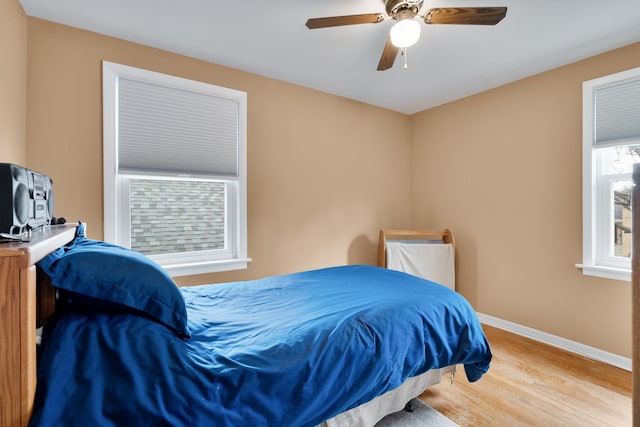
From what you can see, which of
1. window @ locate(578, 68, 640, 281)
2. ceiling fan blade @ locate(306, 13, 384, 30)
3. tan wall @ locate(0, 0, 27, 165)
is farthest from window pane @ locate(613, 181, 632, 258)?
tan wall @ locate(0, 0, 27, 165)

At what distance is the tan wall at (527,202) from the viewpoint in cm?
251

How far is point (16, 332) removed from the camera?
0.73 metres

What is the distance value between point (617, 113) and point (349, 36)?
216cm

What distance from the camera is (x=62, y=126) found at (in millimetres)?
2059

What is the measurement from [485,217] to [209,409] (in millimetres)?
3135

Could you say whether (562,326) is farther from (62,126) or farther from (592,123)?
(62,126)

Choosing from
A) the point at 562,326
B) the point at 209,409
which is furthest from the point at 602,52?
the point at 209,409

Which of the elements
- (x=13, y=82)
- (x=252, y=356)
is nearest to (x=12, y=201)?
(x=252, y=356)

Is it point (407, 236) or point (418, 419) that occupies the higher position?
point (407, 236)

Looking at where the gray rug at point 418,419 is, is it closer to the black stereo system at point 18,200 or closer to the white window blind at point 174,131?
the black stereo system at point 18,200

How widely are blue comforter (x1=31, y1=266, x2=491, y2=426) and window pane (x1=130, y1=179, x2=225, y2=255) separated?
0.83 metres

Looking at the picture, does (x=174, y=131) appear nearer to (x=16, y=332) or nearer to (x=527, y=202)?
(x=16, y=332)

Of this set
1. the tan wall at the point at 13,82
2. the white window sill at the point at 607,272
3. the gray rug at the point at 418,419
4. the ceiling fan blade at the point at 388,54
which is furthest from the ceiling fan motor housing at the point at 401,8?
the white window sill at the point at 607,272

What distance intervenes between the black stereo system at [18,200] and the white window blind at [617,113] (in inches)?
138
